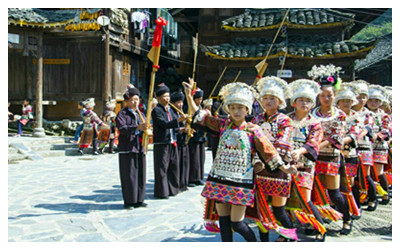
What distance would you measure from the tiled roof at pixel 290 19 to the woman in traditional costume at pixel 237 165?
46.7 feet

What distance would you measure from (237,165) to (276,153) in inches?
17.2

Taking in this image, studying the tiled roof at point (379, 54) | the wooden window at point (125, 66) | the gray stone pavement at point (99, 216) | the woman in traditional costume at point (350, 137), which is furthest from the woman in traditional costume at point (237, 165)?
the tiled roof at point (379, 54)

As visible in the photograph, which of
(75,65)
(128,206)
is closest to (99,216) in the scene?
(128,206)

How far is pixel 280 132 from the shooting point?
12.9 ft

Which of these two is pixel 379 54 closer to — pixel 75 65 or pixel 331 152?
pixel 75 65

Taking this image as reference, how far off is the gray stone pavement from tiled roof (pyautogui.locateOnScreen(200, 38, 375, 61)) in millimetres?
9659

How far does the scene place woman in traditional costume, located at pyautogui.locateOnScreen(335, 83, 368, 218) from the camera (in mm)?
4867

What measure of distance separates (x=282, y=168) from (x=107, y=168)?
7351mm

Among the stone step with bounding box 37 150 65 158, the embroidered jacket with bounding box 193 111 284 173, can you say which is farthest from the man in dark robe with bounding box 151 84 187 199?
the stone step with bounding box 37 150 65 158

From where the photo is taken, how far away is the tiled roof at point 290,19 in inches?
644

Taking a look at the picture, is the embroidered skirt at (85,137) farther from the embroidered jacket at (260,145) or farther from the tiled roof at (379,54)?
the tiled roof at (379,54)

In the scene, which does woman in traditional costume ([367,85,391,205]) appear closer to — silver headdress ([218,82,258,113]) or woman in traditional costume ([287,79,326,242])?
woman in traditional costume ([287,79,326,242])

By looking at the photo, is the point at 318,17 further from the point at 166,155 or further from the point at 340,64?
the point at 166,155

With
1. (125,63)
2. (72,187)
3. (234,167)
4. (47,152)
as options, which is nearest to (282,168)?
(234,167)
